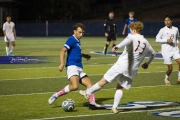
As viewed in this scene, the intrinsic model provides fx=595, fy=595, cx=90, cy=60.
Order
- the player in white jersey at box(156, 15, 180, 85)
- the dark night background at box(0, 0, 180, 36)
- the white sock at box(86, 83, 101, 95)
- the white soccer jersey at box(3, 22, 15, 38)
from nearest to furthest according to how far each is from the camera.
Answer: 1. the white sock at box(86, 83, 101, 95)
2. the player in white jersey at box(156, 15, 180, 85)
3. the white soccer jersey at box(3, 22, 15, 38)
4. the dark night background at box(0, 0, 180, 36)

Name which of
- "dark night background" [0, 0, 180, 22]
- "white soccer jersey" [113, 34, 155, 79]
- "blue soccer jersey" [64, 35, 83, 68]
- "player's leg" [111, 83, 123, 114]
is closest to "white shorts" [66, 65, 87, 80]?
"blue soccer jersey" [64, 35, 83, 68]

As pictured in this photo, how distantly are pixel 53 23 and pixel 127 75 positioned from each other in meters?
58.4

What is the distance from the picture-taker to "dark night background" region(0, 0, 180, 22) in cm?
7212

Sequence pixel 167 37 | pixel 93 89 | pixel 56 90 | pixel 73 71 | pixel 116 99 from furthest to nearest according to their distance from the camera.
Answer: pixel 167 37
pixel 56 90
pixel 73 71
pixel 93 89
pixel 116 99

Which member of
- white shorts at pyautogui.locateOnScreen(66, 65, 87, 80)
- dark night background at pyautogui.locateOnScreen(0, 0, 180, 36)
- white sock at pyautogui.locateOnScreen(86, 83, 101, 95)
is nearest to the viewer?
white sock at pyautogui.locateOnScreen(86, 83, 101, 95)

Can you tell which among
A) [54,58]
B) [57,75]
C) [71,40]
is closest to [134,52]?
[71,40]

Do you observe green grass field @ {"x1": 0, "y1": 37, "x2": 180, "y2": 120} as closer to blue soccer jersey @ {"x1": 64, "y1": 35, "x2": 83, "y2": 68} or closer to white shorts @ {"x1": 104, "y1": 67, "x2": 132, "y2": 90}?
Answer: white shorts @ {"x1": 104, "y1": 67, "x2": 132, "y2": 90}

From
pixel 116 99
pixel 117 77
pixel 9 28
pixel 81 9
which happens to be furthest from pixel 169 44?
pixel 81 9

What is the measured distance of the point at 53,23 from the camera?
6994 cm

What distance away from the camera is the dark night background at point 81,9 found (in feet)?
237

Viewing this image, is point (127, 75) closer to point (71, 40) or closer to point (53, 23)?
point (71, 40)

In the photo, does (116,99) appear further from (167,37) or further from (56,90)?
(167,37)

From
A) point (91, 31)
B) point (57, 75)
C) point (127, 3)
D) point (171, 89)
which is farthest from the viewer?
point (127, 3)

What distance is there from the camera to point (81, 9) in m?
75.9
